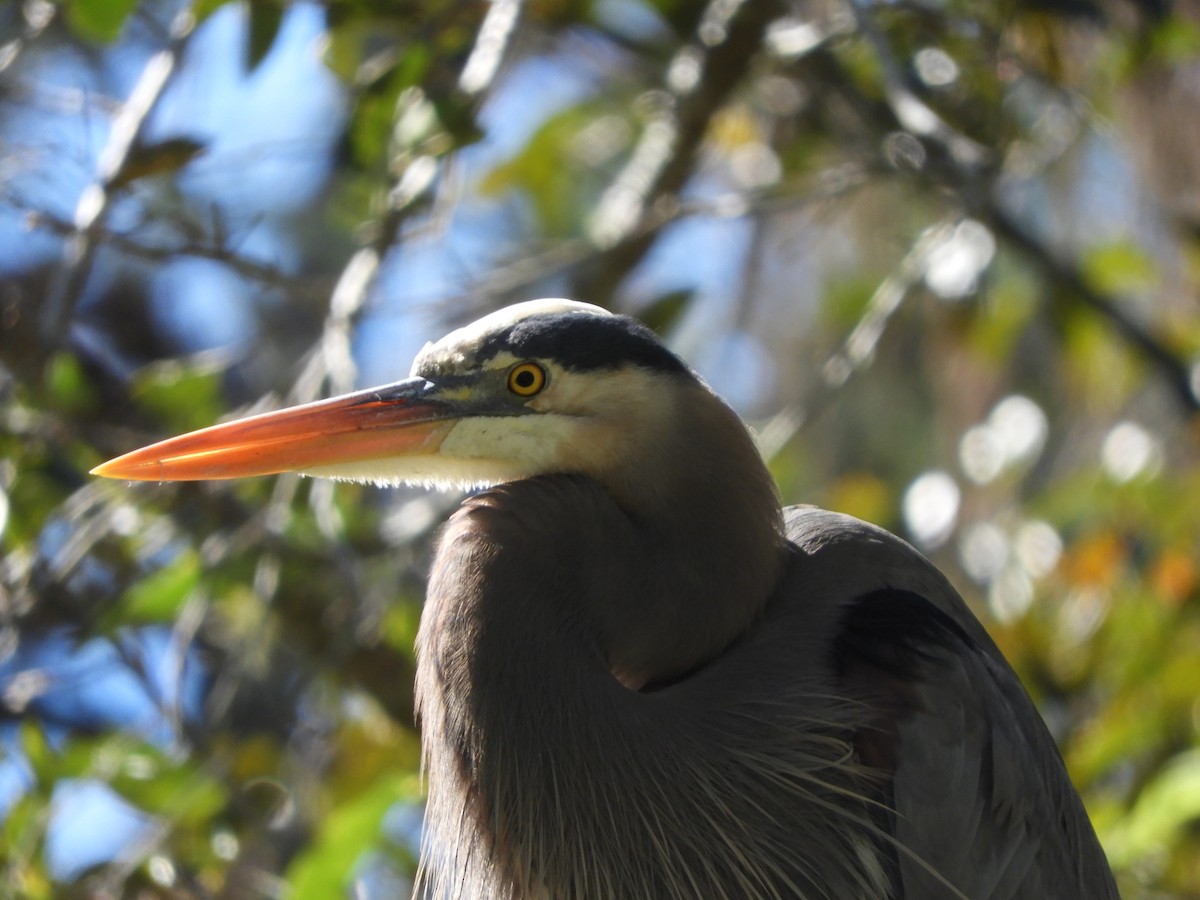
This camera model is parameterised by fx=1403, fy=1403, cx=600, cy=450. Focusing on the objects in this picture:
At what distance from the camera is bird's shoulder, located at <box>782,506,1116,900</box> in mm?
1997

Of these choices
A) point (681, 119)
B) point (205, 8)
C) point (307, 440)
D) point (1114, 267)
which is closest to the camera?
point (307, 440)

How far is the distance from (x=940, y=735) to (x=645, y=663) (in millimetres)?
437

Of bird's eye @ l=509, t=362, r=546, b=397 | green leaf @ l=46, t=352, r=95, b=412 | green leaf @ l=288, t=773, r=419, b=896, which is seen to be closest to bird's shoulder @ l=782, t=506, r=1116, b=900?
bird's eye @ l=509, t=362, r=546, b=397

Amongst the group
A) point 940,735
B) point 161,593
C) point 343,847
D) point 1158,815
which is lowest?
point 1158,815

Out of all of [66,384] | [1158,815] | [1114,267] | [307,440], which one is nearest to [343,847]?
[307,440]

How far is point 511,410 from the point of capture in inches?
82.9

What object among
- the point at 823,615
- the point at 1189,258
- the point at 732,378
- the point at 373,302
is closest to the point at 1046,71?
the point at 1189,258

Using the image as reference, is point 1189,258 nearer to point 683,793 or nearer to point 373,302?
point 373,302

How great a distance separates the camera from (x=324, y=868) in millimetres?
2391

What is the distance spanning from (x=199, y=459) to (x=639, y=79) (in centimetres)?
296

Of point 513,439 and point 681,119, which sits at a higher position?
point 513,439

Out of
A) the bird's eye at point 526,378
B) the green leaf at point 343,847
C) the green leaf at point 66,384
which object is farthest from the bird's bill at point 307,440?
the green leaf at point 66,384

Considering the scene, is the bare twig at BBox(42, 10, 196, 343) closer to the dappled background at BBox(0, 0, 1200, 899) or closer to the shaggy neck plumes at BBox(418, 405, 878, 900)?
the dappled background at BBox(0, 0, 1200, 899)

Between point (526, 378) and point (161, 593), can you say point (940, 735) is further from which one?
point (161, 593)
